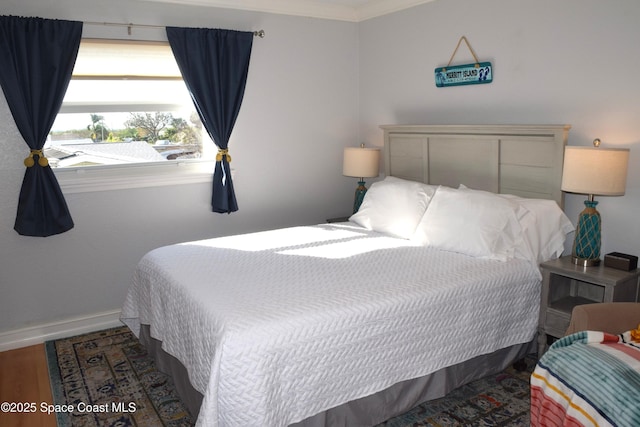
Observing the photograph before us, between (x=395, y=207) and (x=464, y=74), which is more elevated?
(x=464, y=74)

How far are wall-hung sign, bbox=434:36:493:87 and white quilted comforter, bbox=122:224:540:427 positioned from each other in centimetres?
131

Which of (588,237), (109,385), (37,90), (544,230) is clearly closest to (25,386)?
(109,385)

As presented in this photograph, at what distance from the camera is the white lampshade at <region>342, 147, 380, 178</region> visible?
4105 millimetres

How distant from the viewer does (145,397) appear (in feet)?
8.91

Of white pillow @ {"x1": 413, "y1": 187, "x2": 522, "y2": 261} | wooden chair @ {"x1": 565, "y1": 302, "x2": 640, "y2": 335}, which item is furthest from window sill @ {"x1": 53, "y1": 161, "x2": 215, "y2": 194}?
wooden chair @ {"x1": 565, "y1": 302, "x2": 640, "y2": 335}

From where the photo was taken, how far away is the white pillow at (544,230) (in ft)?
9.38

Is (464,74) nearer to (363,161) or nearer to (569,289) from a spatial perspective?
(363,161)

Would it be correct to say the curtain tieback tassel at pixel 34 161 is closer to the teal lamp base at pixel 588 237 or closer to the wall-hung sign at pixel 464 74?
the wall-hung sign at pixel 464 74

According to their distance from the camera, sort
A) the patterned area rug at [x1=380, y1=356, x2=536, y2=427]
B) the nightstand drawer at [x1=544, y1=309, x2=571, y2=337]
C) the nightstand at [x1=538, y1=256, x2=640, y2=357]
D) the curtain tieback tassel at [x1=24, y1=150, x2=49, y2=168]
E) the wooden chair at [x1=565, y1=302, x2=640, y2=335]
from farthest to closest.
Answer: the curtain tieback tassel at [x1=24, y1=150, x2=49, y2=168], the nightstand drawer at [x1=544, y1=309, x2=571, y2=337], the nightstand at [x1=538, y1=256, x2=640, y2=357], the patterned area rug at [x1=380, y1=356, x2=536, y2=427], the wooden chair at [x1=565, y1=302, x2=640, y2=335]

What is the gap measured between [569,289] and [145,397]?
2.50 metres

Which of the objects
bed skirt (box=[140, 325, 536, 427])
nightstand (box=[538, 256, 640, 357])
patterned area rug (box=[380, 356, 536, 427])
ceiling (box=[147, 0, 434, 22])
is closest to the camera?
bed skirt (box=[140, 325, 536, 427])

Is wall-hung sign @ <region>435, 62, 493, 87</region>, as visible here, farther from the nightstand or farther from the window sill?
the window sill

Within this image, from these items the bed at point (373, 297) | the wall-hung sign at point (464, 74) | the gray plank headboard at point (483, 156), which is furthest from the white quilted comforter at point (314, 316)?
the wall-hung sign at point (464, 74)

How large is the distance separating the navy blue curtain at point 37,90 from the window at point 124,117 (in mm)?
165
